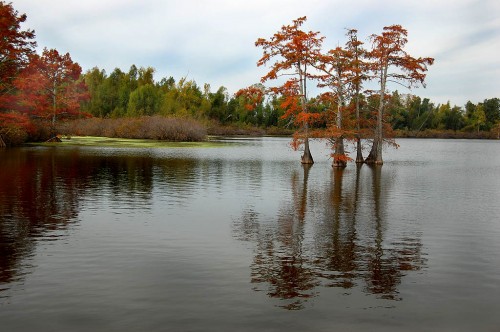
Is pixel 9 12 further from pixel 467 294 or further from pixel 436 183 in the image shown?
pixel 467 294

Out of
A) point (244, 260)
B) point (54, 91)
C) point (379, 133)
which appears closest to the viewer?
point (244, 260)

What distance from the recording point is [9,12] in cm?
5097

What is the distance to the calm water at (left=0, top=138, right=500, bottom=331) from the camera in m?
8.14

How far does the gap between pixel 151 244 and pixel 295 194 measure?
1160 cm

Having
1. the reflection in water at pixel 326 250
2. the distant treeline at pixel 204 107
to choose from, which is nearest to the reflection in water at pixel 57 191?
the reflection in water at pixel 326 250

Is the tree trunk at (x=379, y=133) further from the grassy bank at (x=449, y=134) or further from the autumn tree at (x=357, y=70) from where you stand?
the grassy bank at (x=449, y=134)

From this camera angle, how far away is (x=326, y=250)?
12391 millimetres

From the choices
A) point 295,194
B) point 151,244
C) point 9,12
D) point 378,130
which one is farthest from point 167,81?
point 151,244

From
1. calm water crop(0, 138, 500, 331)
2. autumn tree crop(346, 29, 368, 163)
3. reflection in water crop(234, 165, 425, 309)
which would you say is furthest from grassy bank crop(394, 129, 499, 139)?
reflection in water crop(234, 165, 425, 309)

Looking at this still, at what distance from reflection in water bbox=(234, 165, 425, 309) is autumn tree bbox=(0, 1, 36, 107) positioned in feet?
145

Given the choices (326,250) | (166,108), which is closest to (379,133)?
(326,250)

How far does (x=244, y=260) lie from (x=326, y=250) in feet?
7.94

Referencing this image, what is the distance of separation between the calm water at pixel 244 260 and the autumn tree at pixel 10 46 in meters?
34.5

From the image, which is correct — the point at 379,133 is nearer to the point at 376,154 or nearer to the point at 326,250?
the point at 376,154
